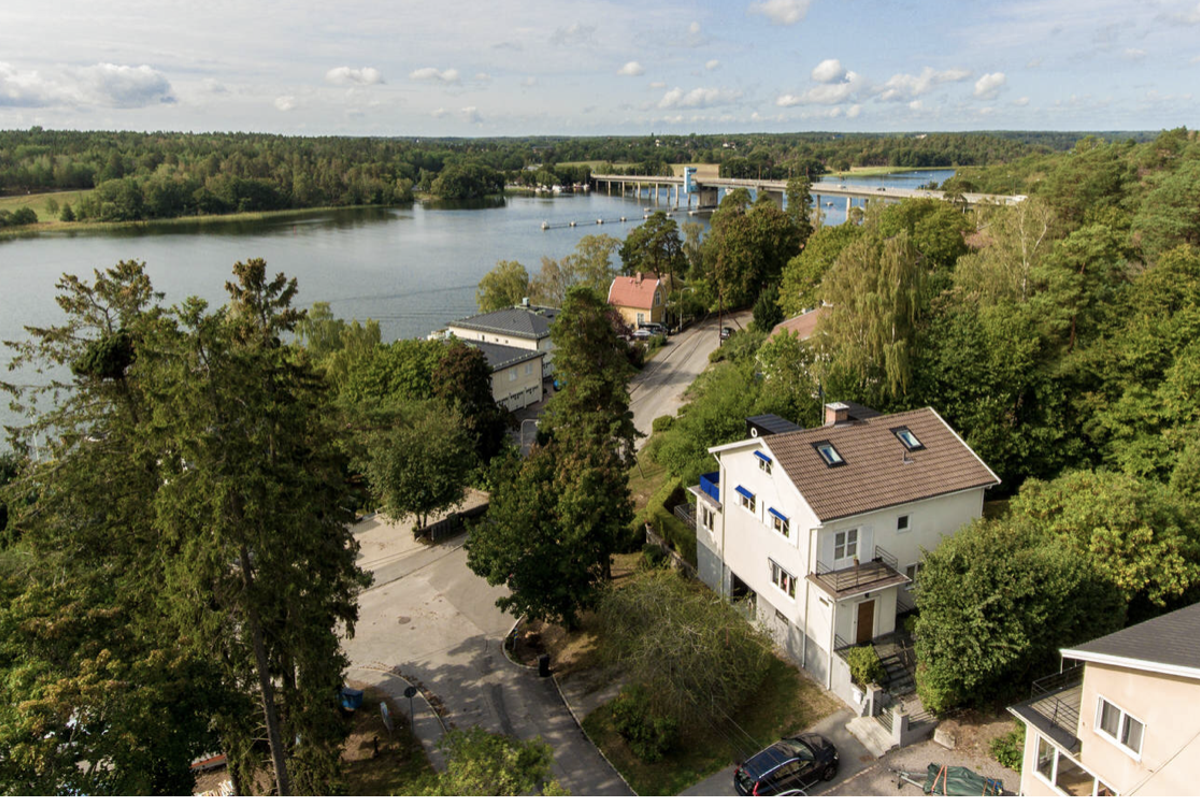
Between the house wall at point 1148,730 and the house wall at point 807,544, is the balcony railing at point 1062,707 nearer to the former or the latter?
the house wall at point 1148,730

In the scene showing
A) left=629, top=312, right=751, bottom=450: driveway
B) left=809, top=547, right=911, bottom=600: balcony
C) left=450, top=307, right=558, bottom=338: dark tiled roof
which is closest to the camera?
left=809, top=547, right=911, bottom=600: balcony

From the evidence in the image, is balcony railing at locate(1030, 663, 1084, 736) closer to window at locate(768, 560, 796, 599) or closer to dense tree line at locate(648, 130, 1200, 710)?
dense tree line at locate(648, 130, 1200, 710)

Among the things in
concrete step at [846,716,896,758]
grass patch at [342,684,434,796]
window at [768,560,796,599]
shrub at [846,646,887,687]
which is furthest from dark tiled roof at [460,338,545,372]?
concrete step at [846,716,896,758]

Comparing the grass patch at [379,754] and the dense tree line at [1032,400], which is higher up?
the dense tree line at [1032,400]

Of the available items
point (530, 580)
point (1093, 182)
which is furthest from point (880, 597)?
point (1093, 182)

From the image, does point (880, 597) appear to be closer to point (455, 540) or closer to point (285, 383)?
point (285, 383)

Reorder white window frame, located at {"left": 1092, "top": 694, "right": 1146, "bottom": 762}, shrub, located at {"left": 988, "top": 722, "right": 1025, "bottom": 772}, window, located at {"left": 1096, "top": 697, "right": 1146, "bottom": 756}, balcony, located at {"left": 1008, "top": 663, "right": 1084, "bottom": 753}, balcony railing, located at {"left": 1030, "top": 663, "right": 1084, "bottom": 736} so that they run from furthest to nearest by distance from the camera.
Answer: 1. shrub, located at {"left": 988, "top": 722, "right": 1025, "bottom": 772}
2. balcony railing, located at {"left": 1030, "top": 663, "right": 1084, "bottom": 736}
3. balcony, located at {"left": 1008, "top": 663, "right": 1084, "bottom": 753}
4. window, located at {"left": 1096, "top": 697, "right": 1146, "bottom": 756}
5. white window frame, located at {"left": 1092, "top": 694, "right": 1146, "bottom": 762}

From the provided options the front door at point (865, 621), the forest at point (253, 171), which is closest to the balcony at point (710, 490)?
the front door at point (865, 621)
